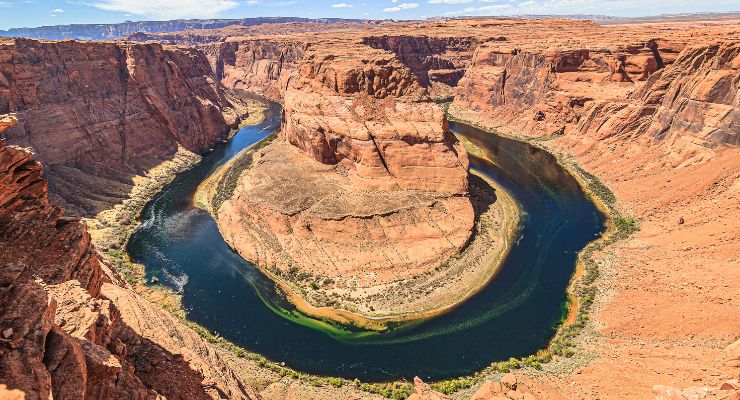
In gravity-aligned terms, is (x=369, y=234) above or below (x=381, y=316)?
above

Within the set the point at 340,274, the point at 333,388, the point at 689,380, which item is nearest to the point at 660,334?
the point at 689,380

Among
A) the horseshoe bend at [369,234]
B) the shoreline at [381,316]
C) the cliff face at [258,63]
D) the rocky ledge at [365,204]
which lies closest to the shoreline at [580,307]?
the horseshoe bend at [369,234]

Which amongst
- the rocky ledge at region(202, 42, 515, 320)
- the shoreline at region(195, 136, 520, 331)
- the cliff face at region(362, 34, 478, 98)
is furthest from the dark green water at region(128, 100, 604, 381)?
the cliff face at region(362, 34, 478, 98)

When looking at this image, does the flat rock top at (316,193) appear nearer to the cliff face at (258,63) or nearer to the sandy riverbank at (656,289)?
the sandy riverbank at (656,289)

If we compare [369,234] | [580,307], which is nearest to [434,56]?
[369,234]

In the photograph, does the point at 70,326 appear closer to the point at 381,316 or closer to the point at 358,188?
the point at 381,316

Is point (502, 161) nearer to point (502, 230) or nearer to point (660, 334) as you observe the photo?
point (502, 230)

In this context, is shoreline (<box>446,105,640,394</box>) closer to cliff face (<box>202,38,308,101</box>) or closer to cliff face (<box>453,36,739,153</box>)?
cliff face (<box>453,36,739,153</box>)
